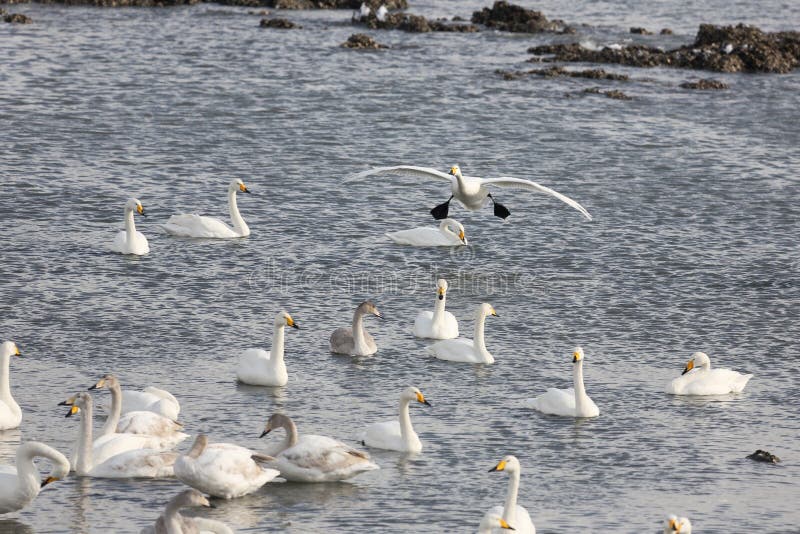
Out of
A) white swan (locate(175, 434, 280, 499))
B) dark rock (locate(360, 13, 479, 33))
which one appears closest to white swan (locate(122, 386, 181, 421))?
white swan (locate(175, 434, 280, 499))

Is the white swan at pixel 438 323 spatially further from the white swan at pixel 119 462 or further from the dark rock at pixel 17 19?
the dark rock at pixel 17 19

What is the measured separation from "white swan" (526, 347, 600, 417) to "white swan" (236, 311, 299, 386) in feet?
9.04

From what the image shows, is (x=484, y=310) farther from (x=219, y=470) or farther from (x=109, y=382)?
(x=219, y=470)

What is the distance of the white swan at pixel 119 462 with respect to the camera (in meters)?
13.0

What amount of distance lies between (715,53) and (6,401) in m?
25.7

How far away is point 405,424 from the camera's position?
44.9ft

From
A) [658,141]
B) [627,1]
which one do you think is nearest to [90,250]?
[658,141]

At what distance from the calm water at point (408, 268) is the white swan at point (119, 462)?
168 millimetres

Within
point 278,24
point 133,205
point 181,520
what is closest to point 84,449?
point 181,520

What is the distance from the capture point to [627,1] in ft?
155

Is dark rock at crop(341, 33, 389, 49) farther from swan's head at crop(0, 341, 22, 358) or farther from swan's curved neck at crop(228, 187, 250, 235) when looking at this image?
swan's head at crop(0, 341, 22, 358)

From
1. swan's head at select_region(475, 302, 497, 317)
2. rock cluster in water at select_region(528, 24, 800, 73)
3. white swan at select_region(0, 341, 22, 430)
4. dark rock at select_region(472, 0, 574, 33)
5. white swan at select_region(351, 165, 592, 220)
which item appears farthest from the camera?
dark rock at select_region(472, 0, 574, 33)

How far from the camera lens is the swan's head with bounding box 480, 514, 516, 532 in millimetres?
11273

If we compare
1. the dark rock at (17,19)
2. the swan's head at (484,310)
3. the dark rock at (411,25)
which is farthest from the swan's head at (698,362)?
the dark rock at (17,19)
